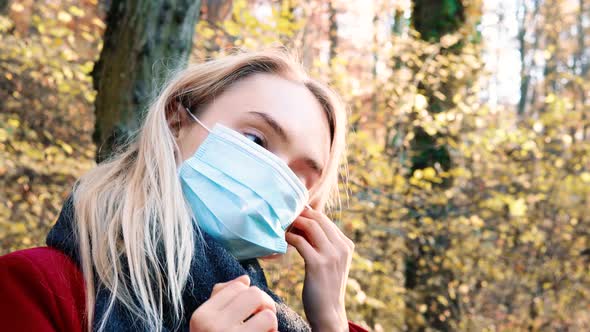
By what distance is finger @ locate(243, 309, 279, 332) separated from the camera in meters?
1.40

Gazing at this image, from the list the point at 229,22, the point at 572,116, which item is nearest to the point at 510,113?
the point at 572,116

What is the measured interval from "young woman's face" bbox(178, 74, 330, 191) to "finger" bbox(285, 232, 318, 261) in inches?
8.0

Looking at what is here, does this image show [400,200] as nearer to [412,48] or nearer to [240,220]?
[412,48]

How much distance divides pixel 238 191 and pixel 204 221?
0.47ft

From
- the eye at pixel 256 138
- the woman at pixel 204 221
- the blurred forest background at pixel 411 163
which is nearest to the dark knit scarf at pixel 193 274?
the woman at pixel 204 221

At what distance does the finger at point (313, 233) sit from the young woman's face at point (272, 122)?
6.4 inches

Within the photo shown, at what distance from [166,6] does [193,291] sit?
1.85 meters

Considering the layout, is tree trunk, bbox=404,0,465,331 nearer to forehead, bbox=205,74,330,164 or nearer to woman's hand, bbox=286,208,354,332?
woman's hand, bbox=286,208,354,332

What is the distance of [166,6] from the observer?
3068 millimetres

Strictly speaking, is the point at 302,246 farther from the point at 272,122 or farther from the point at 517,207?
the point at 517,207

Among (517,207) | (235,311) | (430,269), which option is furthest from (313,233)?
(430,269)

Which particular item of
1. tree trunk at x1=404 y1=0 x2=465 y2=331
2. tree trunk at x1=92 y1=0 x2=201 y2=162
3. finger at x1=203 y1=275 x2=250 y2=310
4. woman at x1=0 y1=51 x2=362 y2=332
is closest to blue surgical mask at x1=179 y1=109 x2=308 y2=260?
woman at x1=0 y1=51 x2=362 y2=332

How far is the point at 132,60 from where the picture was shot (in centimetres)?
303

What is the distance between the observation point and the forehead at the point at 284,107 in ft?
6.47
